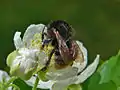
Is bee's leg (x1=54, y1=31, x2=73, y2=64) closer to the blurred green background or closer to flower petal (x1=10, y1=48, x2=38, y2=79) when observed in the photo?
flower petal (x1=10, y1=48, x2=38, y2=79)

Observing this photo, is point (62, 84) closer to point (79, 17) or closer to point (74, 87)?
point (74, 87)

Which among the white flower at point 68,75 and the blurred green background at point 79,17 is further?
the blurred green background at point 79,17

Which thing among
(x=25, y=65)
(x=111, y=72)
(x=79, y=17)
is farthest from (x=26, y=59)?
Answer: (x=79, y=17)

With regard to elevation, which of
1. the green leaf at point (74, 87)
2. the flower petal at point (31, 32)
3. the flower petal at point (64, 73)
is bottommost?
the green leaf at point (74, 87)

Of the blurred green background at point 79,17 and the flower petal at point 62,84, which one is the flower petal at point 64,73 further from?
the blurred green background at point 79,17

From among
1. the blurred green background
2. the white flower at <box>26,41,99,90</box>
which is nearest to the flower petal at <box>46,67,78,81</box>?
the white flower at <box>26,41,99,90</box>

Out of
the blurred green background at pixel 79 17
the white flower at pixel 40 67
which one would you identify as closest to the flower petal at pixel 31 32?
the white flower at pixel 40 67

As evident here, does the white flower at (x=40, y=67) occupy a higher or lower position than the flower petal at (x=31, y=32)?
lower
